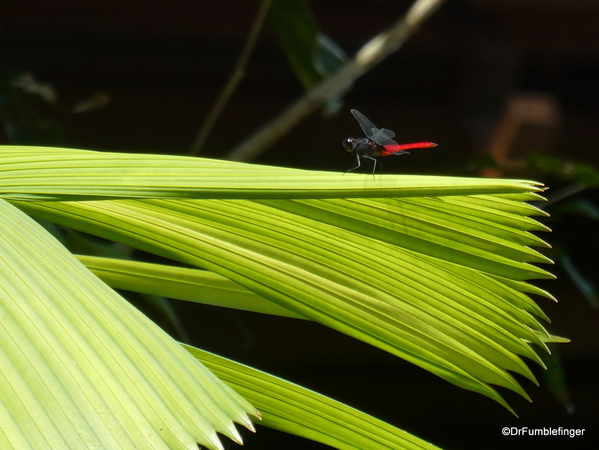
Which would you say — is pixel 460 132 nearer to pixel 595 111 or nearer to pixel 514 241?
pixel 595 111

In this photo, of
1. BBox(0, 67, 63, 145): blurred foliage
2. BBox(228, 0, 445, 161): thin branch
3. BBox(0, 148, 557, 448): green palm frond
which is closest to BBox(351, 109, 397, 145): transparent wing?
BBox(0, 148, 557, 448): green palm frond

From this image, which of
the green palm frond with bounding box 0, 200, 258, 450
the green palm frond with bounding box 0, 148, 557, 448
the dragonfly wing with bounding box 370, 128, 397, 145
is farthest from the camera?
the dragonfly wing with bounding box 370, 128, 397, 145

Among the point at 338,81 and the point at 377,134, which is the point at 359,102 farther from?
the point at 377,134

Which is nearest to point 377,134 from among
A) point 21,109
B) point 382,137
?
point 382,137

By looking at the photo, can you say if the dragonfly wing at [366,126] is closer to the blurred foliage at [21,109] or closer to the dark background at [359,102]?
the blurred foliage at [21,109]

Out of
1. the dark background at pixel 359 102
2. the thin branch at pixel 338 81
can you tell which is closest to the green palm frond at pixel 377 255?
the thin branch at pixel 338 81

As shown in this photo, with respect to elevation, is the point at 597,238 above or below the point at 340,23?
below

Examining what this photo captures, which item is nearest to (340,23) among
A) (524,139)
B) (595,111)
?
(524,139)

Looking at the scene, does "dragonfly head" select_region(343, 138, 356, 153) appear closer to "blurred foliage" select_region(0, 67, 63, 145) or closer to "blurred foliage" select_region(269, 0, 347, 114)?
"blurred foliage" select_region(269, 0, 347, 114)
